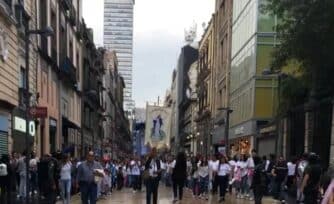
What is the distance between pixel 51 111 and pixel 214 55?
109 ft

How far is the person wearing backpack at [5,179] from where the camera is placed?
62.5 ft

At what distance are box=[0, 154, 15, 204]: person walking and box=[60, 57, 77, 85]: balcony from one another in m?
21.3

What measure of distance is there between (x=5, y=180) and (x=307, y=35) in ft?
31.9

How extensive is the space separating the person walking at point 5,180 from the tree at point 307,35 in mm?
9280

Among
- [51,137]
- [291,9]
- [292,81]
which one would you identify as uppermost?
[291,9]

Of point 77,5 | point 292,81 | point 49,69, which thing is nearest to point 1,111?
point 292,81

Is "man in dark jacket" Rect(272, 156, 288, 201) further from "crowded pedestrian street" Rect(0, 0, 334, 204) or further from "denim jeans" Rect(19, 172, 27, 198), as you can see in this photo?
"denim jeans" Rect(19, 172, 27, 198)

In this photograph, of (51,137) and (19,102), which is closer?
(19,102)

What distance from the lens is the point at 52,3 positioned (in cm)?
3812

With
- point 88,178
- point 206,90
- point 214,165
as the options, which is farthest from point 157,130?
point 206,90

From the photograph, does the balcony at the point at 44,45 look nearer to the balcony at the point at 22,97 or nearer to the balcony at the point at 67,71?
the balcony at the point at 22,97

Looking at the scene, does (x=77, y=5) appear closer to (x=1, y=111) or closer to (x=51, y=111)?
(x=51, y=111)

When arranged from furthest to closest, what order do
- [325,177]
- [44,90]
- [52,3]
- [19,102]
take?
[52,3]
[44,90]
[19,102]
[325,177]

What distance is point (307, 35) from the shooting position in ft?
65.3
